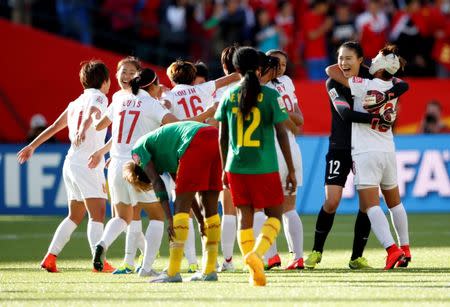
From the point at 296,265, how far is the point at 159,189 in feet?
7.95

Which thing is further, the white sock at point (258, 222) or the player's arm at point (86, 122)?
the white sock at point (258, 222)

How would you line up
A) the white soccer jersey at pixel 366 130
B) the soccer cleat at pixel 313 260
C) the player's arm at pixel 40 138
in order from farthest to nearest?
1. the player's arm at pixel 40 138
2. the soccer cleat at pixel 313 260
3. the white soccer jersey at pixel 366 130

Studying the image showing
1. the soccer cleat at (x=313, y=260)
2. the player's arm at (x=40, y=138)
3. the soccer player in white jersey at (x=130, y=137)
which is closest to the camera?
the soccer player in white jersey at (x=130, y=137)

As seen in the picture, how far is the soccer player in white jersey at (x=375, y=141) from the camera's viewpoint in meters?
12.2

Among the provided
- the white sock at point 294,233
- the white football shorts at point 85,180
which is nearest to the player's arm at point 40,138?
the white football shorts at point 85,180

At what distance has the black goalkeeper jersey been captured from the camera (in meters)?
12.5

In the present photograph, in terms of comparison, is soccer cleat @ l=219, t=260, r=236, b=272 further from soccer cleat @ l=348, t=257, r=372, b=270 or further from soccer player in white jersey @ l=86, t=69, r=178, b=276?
soccer cleat @ l=348, t=257, r=372, b=270

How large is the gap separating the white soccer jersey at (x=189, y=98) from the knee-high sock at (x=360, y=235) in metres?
1.98

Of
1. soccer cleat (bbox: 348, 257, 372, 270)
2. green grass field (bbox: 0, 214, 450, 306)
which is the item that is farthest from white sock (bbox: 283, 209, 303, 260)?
soccer cleat (bbox: 348, 257, 372, 270)

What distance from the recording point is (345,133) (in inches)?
496

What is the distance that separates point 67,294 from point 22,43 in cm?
1444

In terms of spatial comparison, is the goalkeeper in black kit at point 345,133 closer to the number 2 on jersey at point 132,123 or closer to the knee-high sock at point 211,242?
the knee-high sock at point 211,242

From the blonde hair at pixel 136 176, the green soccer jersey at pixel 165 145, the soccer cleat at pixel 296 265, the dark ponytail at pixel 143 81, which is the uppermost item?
the dark ponytail at pixel 143 81

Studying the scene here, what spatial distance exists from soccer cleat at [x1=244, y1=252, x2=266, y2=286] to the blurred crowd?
46.6 ft
